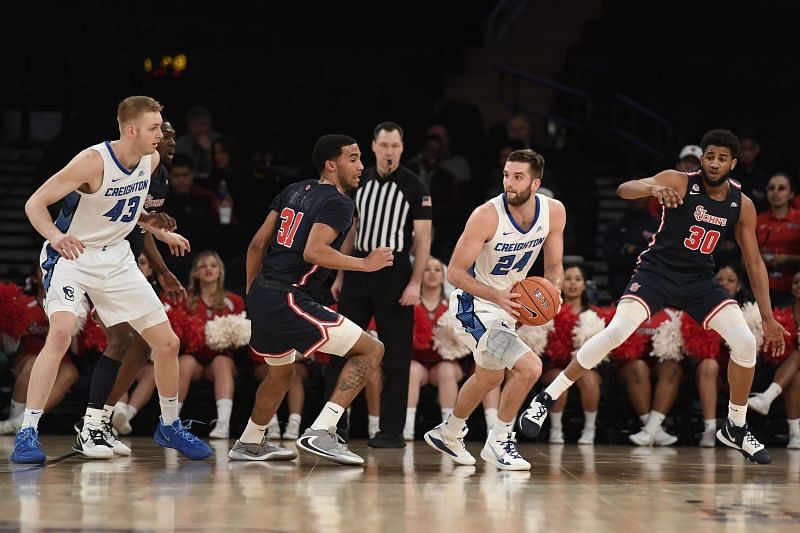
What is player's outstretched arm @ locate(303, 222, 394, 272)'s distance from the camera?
6.09 metres

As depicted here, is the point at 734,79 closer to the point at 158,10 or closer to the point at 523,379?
the point at 158,10

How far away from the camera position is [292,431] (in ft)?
27.3

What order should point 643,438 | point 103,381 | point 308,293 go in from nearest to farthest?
1. point 308,293
2. point 103,381
3. point 643,438

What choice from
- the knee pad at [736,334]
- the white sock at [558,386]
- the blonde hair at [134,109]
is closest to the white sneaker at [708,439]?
the knee pad at [736,334]

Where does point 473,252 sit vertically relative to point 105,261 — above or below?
above

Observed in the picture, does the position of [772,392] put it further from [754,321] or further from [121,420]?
[121,420]

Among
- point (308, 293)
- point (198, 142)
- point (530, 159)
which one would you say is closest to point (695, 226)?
point (530, 159)

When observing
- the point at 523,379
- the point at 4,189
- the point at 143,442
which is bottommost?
the point at 143,442

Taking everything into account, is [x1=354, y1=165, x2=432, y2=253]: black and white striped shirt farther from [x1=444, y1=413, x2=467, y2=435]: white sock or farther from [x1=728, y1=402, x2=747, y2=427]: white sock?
[x1=728, y1=402, x2=747, y2=427]: white sock

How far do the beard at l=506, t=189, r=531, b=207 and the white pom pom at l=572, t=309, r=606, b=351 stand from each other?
2.21 metres

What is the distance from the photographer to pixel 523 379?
6.34 meters

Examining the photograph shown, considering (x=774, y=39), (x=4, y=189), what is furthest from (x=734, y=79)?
(x=4, y=189)

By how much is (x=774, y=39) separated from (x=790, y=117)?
3.96 ft

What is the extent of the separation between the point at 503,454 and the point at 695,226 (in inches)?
71.0
